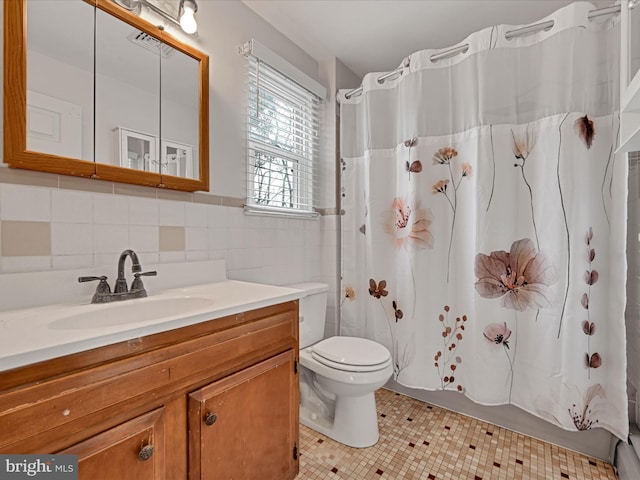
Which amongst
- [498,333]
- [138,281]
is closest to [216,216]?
[138,281]

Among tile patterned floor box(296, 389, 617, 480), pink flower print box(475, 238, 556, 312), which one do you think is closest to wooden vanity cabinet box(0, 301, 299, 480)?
tile patterned floor box(296, 389, 617, 480)

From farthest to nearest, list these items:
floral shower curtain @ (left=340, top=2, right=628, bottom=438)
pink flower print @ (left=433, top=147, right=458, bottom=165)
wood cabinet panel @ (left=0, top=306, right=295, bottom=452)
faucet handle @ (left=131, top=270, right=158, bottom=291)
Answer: pink flower print @ (left=433, top=147, right=458, bottom=165)
floral shower curtain @ (left=340, top=2, right=628, bottom=438)
faucet handle @ (left=131, top=270, right=158, bottom=291)
wood cabinet panel @ (left=0, top=306, right=295, bottom=452)

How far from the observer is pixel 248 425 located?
1054 millimetres

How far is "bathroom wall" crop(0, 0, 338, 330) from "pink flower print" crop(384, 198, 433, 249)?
458mm

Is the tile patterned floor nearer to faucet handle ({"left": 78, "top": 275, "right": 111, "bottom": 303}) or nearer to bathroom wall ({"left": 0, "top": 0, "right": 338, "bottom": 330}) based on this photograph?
bathroom wall ({"left": 0, "top": 0, "right": 338, "bottom": 330})

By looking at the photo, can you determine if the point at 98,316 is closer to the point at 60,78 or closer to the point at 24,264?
the point at 24,264

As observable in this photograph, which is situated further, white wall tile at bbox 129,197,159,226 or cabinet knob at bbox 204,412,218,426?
white wall tile at bbox 129,197,159,226

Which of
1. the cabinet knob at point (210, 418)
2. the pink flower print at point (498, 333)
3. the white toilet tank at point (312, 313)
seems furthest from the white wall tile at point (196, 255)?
the pink flower print at point (498, 333)

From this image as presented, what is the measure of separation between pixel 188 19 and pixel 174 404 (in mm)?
1506

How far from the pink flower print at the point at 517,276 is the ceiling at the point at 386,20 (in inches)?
52.3

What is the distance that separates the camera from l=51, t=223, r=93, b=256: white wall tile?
1.06 m

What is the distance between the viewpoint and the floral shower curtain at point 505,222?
1.35 metres

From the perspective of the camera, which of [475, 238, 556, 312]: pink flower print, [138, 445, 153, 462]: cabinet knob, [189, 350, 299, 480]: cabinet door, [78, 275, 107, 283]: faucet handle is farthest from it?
[475, 238, 556, 312]: pink flower print

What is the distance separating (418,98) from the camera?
179 cm
